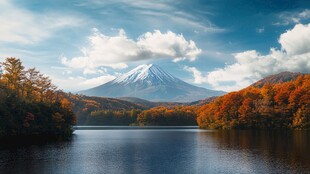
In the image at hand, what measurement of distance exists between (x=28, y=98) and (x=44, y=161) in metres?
62.0

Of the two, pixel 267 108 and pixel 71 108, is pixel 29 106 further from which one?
pixel 267 108

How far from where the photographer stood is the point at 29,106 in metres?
91.1

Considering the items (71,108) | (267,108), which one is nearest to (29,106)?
(71,108)

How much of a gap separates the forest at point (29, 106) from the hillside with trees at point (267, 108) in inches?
2602

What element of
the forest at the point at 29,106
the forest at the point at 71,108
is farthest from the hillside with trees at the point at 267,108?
the forest at the point at 29,106

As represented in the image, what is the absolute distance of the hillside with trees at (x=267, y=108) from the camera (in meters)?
123

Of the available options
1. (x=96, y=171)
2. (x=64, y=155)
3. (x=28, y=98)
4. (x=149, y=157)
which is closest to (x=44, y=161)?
(x=64, y=155)

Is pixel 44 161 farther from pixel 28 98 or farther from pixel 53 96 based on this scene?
pixel 53 96

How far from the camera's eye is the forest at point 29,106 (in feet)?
273

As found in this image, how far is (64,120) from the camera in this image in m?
103

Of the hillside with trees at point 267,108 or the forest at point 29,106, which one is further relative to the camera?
the hillside with trees at point 267,108

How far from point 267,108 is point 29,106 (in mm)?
87026

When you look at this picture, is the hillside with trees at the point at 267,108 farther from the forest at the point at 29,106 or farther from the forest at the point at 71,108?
the forest at the point at 29,106

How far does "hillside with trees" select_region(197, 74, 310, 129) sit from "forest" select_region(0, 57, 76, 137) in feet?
217
